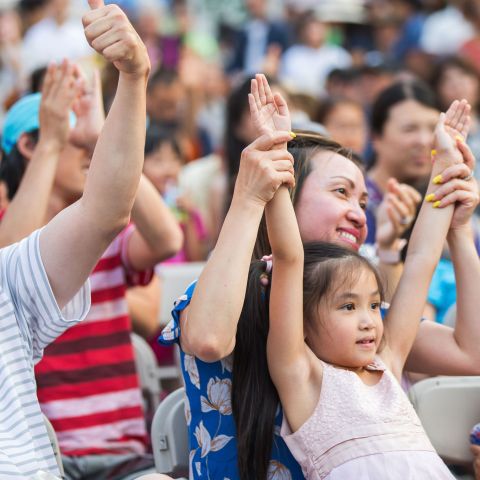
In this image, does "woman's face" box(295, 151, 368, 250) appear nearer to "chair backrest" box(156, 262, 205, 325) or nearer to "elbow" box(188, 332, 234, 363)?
→ "elbow" box(188, 332, 234, 363)

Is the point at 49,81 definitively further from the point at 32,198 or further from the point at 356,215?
the point at 356,215

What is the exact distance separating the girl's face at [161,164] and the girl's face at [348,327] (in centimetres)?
269

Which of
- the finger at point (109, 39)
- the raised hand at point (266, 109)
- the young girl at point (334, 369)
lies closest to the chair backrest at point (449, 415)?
the young girl at point (334, 369)

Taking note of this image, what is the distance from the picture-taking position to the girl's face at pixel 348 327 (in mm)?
2131

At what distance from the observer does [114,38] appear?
1870 millimetres

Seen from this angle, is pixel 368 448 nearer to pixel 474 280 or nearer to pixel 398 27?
pixel 474 280

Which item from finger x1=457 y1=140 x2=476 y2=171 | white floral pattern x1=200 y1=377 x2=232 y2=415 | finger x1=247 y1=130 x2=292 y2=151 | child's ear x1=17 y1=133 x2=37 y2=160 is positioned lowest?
white floral pattern x1=200 y1=377 x2=232 y2=415

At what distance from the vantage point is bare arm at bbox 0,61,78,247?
→ 269 centimetres

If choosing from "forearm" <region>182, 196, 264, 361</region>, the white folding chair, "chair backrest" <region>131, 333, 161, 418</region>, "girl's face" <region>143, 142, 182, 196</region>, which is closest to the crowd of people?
"forearm" <region>182, 196, 264, 361</region>

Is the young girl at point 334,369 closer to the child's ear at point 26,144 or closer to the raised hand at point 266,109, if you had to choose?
the raised hand at point 266,109

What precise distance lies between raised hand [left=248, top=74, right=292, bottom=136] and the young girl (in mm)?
26

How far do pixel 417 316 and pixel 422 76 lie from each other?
607 cm

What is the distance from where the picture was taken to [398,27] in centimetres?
992

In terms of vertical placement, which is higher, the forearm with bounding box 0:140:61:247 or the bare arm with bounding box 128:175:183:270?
the forearm with bounding box 0:140:61:247
